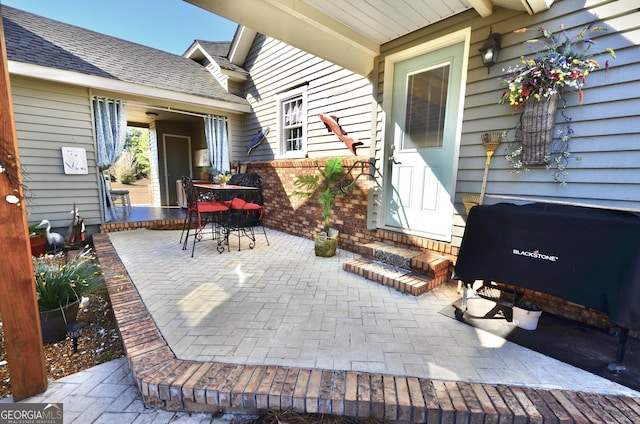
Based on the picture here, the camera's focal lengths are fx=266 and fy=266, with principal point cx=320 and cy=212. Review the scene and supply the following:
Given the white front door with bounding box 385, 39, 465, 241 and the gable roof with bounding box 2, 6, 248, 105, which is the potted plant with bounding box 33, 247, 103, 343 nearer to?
the white front door with bounding box 385, 39, 465, 241

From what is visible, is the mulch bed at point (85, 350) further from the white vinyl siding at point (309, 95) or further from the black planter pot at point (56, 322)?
the white vinyl siding at point (309, 95)

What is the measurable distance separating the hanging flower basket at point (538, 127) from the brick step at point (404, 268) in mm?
1341

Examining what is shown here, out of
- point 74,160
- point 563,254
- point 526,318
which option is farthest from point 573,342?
point 74,160

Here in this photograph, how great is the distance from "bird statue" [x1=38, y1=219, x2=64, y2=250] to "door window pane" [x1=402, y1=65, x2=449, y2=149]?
553 centimetres

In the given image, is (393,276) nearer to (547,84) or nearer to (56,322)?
(547,84)

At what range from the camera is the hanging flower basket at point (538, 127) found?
7.37 ft

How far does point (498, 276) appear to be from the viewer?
207 centimetres

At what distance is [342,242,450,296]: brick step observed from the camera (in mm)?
2828

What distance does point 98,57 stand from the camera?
5246mm

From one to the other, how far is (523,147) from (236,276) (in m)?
3.20

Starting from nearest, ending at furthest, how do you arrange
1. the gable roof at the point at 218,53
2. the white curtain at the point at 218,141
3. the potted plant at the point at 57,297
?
the potted plant at the point at 57,297, the white curtain at the point at 218,141, the gable roof at the point at 218,53

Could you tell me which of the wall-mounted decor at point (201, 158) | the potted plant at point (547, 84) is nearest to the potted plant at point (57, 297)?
the potted plant at point (547, 84)

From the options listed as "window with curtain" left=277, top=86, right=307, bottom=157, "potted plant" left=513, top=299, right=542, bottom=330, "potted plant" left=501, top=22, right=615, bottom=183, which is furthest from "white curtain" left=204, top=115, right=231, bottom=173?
"potted plant" left=513, top=299, right=542, bottom=330

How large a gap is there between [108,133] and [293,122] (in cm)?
349
